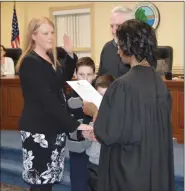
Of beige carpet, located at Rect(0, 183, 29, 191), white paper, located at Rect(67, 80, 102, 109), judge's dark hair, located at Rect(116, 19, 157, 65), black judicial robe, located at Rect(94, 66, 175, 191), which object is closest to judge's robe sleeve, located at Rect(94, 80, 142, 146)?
black judicial robe, located at Rect(94, 66, 175, 191)

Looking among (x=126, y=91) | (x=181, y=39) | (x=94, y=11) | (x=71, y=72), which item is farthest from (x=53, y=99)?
(x=94, y=11)

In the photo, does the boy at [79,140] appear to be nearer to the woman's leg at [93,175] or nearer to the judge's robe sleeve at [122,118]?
the woman's leg at [93,175]

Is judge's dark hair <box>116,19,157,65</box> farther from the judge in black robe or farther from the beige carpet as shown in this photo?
the beige carpet

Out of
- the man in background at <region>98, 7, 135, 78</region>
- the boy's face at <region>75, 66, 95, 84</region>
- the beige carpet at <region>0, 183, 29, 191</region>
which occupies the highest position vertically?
the man in background at <region>98, 7, 135, 78</region>

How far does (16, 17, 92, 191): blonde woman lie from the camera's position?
2.14 metres

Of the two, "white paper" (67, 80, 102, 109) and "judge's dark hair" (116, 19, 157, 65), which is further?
"white paper" (67, 80, 102, 109)

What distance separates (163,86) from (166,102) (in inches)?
2.9

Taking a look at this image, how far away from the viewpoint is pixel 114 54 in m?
2.60

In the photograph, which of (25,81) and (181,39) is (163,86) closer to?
(25,81)

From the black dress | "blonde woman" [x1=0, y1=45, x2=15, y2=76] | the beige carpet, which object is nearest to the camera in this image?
the black dress

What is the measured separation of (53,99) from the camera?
2.15m

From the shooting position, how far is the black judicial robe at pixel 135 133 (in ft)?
5.26

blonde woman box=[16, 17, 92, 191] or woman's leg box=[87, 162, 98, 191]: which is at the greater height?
blonde woman box=[16, 17, 92, 191]

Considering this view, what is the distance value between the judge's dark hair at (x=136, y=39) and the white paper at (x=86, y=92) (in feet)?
1.46
